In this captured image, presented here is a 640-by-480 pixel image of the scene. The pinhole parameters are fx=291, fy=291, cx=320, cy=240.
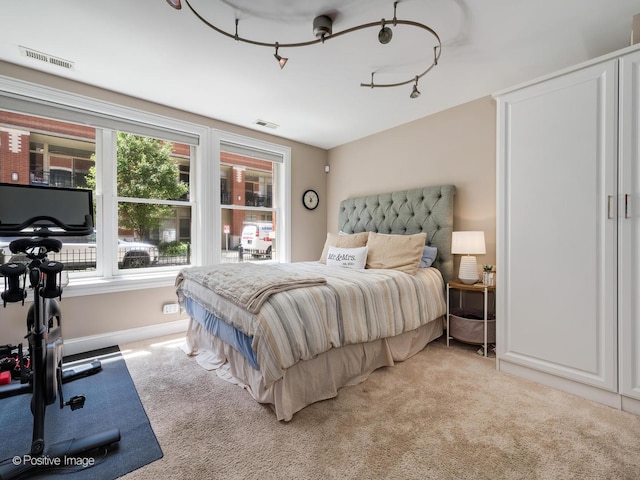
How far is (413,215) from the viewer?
133 inches

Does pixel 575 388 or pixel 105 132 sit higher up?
pixel 105 132

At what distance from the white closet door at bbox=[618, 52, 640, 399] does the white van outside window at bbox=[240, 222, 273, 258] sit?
3.59 meters

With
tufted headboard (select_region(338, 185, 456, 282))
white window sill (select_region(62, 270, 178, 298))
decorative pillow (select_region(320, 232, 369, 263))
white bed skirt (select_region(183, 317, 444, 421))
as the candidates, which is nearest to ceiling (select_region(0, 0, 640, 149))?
tufted headboard (select_region(338, 185, 456, 282))

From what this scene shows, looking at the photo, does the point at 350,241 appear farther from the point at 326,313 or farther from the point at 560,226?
the point at 560,226

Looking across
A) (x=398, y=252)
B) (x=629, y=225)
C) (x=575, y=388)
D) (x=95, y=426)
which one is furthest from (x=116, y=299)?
(x=629, y=225)

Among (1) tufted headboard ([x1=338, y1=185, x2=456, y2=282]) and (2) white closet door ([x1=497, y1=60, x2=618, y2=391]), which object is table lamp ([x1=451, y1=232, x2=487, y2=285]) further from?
(2) white closet door ([x1=497, y1=60, x2=618, y2=391])

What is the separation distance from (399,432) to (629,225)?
1.80m

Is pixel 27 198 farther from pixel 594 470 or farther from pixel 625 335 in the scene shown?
pixel 625 335

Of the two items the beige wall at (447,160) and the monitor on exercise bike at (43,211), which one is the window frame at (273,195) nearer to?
the beige wall at (447,160)

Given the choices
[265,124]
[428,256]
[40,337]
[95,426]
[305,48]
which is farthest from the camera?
[265,124]

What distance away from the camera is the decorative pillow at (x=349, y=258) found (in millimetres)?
3045

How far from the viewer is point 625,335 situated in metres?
1.73

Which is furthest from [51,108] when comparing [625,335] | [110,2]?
[625,335]

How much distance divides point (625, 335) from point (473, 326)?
102 cm
